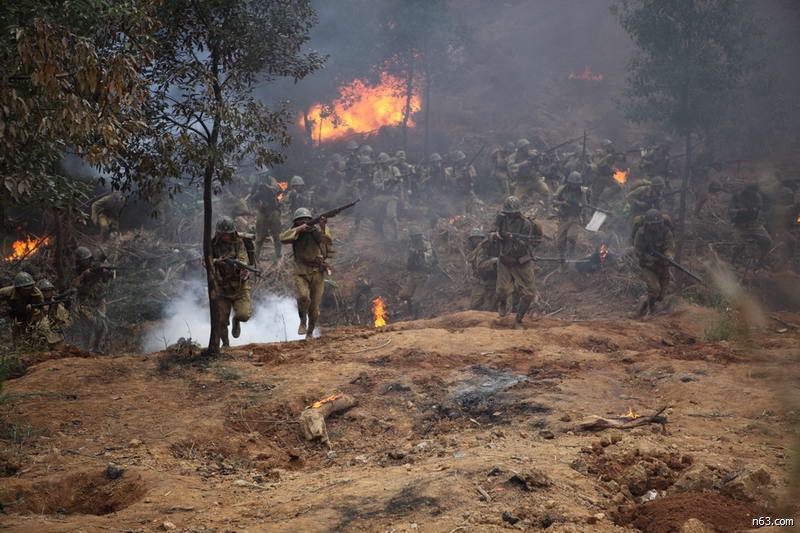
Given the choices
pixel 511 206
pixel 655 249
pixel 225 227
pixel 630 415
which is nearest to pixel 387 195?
pixel 511 206

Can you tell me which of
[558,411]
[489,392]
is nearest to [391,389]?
[489,392]

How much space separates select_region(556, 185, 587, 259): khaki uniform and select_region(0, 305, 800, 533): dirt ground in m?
5.90

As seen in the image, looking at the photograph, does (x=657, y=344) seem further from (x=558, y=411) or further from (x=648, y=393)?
(x=558, y=411)

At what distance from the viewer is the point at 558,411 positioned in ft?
20.2

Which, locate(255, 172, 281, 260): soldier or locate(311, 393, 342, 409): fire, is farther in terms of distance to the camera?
locate(255, 172, 281, 260): soldier

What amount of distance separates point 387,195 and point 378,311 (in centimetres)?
524

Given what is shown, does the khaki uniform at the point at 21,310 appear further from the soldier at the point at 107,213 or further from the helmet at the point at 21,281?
the soldier at the point at 107,213

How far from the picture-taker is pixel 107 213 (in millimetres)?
15992

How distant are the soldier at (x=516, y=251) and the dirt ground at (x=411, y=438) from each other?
134cm

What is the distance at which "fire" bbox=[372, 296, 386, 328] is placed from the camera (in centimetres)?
1470

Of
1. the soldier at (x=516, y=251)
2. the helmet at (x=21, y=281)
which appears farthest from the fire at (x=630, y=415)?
the helmet at (x=21, y=281)

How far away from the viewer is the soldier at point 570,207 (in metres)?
14.9

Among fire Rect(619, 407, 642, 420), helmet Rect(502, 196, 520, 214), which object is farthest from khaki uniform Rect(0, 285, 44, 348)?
fire Rect(619, 407, 642, 420)

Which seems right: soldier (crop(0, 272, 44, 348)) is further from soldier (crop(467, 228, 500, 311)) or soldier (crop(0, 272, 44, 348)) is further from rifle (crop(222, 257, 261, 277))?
soldier (crop(467, 228, 500, 311))
